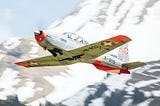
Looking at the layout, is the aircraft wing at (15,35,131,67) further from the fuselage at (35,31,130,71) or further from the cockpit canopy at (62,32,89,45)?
the cockpit canopy at (62,32,89,45)

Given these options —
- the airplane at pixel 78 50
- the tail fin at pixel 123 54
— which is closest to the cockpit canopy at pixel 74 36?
the airplane at pixel 78 50

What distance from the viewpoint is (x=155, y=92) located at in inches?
7820


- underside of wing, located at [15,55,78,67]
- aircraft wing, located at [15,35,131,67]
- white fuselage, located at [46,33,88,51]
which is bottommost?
underside of wing, located at [15,55,78,67]

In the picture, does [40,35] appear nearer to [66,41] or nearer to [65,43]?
[65,43]

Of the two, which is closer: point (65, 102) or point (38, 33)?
point (38, 33)

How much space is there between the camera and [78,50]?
3778 cm

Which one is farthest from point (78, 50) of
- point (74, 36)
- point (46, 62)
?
point (46, 62)

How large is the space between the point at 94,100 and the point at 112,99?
8.29 m

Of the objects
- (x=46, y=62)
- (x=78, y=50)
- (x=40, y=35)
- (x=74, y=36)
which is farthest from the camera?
(x=46, y=62)

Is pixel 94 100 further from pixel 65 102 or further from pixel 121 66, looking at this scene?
pixel 121 66

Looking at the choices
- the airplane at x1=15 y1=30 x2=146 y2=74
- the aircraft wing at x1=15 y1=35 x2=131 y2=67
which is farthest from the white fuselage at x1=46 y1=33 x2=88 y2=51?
the aircraft wing at x1=15 y1=35 x2=131 y2=67

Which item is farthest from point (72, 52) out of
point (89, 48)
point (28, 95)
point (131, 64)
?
point (28, 95)

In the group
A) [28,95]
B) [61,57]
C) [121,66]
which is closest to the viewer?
[61,57]

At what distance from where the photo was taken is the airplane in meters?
36.6
